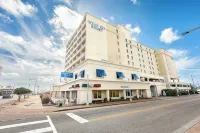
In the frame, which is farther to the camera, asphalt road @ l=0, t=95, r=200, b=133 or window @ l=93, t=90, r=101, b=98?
window @ l=93, t=90, r=101, b=98

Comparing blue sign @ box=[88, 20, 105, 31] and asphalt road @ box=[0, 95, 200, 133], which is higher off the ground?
blue sign @ box=[88, 20, 105, 31]

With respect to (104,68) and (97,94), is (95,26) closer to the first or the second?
(104,68)

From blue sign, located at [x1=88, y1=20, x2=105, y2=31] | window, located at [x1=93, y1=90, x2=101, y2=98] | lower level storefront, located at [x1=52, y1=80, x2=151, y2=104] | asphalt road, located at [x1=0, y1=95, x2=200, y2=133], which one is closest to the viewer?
asphalt road, located at [x1=0, y1=95, x2=200, y2=133]

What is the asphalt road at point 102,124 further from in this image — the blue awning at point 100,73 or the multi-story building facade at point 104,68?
the blue awning at point 100,73

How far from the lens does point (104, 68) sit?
80.1 feet

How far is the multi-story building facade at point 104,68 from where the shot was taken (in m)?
21.5

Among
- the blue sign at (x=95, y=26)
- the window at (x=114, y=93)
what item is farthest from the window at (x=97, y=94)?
the blue sign at (x=95, y=26)

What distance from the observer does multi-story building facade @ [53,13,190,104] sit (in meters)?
21.5

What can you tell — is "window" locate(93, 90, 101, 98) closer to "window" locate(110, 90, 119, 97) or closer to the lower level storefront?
the lower level storefront

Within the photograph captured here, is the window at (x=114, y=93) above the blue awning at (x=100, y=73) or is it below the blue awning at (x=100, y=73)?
below

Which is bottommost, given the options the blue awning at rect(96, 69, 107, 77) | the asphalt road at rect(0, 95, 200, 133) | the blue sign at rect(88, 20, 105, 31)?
the asphalt road at rect(0, 95, 200, 133)

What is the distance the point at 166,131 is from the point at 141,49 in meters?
53.3

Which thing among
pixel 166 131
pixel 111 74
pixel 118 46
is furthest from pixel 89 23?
pixel 166 131

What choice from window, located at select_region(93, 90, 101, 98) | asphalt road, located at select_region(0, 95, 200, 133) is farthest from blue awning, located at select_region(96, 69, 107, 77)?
asphalt road, located at select_region(0, 95, 200, 133)
